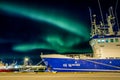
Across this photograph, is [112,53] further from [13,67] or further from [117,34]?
[13,67]

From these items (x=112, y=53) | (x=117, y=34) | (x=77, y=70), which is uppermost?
(x=117, y=34)

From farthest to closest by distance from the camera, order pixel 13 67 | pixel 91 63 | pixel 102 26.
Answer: pixel 13 67 < pixel 102 26 < pixel 91 63

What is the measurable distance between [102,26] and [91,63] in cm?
786

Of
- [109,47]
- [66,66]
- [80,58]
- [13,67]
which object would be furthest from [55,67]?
[13,67]

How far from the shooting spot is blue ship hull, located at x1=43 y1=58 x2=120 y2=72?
39.6 m

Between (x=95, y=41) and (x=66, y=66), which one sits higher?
(x=95, y=41)

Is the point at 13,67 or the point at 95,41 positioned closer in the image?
the point at 95,41

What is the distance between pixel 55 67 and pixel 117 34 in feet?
39.7

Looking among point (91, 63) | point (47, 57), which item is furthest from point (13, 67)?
point (91, 63)

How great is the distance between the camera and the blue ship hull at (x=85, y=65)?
39.6 meters

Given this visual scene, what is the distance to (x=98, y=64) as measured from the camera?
39.8 metres

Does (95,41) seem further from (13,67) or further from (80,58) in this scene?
(13,67)

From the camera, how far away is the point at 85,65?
40000 millimetres

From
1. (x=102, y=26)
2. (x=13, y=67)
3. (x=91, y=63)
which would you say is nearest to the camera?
(x=91, y=63)
